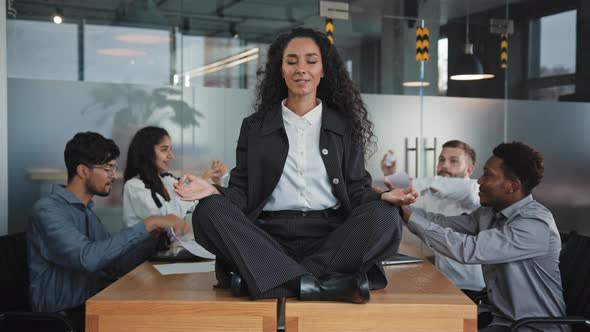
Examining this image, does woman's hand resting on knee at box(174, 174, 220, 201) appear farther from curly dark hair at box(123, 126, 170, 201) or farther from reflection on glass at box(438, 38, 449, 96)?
reflection on glass at box(438, 38, 449, 96)

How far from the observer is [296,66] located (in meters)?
2.66

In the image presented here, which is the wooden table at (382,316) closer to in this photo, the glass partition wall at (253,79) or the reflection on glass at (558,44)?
the glass partition wall at (253,79)

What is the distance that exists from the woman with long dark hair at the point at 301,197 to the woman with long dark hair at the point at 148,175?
1.48 m

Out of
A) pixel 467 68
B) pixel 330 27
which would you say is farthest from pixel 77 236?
pixel 467 68

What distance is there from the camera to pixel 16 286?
295cm

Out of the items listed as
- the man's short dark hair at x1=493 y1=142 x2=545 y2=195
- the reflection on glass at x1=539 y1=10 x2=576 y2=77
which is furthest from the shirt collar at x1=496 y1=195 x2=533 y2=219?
the reflection on glass at x1=539 y1=10 x2=576 y2=77

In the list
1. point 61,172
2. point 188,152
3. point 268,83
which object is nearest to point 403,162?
point 188,152

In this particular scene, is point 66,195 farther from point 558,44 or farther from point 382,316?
point 558,44

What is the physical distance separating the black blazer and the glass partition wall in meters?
2.25

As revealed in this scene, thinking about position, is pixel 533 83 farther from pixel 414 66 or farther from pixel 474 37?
pixel 414 66

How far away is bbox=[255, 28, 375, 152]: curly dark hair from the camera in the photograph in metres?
2.76

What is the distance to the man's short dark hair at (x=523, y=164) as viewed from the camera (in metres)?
3.01

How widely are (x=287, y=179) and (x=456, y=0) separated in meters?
3.55

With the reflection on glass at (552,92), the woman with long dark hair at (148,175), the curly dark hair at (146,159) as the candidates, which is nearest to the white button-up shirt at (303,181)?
the woman with long dark hair at (148,175)
